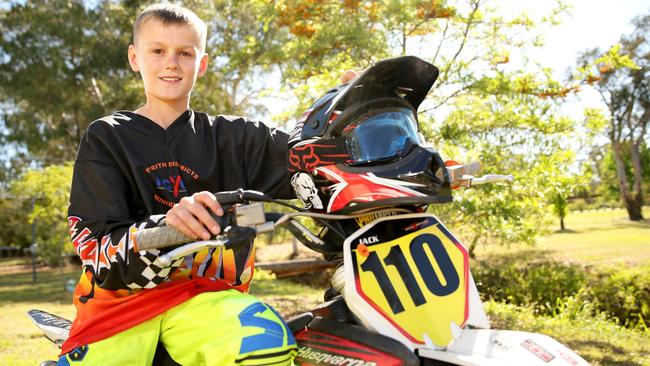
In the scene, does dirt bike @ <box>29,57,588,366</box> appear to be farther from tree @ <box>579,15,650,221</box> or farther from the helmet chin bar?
tree @ <box>579,15,650,221</box>

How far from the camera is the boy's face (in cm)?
202

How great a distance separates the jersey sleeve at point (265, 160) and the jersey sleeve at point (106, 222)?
1.61ft

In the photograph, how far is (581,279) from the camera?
8328 millimetres

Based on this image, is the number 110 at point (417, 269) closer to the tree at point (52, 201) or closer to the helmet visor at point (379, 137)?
the helmet visor at point (379, 137)

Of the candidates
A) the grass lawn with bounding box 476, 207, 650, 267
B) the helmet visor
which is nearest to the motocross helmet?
the helmet visor

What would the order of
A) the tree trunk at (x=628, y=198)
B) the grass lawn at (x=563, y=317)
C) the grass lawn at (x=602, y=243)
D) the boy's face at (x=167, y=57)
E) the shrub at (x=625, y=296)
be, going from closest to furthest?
the boy's face at (x=167, y=57), the grass lawn at (x=563, y=317), the shrub at (x=625, y=296), the grass lawn at (x=602, y=243), the tree trunk at (x=628, y=198)

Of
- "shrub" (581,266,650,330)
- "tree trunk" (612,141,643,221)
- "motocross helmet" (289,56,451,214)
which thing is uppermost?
"motocross helmet" (289,56,451,214)

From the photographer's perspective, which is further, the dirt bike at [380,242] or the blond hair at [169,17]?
the blond hair at [169,17]

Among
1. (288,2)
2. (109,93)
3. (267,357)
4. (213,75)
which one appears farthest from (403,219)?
(109,93)

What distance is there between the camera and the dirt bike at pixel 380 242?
1332 mm

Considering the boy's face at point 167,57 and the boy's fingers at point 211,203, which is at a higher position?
the boy's face at point 167,57


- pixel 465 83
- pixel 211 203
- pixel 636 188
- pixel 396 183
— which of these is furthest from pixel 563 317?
pixel 211 203

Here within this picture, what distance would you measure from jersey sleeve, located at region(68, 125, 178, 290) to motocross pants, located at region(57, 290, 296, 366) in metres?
0.17

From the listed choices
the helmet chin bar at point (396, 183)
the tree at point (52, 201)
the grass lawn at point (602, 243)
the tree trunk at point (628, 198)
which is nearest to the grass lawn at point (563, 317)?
the grass lawn at point (602, 243)
